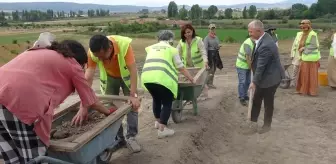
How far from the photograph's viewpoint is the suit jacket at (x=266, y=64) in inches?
237

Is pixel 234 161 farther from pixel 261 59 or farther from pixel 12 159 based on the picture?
pixel 12 159

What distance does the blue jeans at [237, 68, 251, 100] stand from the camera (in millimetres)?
8109

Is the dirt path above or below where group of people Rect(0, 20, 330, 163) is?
below

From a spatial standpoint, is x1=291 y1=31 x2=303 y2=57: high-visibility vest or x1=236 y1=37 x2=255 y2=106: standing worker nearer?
x1=236 y1=37 x2=255 y2=106: standing worker

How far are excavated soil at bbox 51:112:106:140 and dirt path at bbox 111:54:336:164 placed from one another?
3.11 ft

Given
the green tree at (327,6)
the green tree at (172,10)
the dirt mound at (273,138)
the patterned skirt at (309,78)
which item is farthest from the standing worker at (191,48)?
the green tree at (172,10)

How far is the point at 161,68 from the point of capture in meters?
5.37

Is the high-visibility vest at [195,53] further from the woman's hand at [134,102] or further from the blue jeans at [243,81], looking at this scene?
the woman's hand at [134,102]

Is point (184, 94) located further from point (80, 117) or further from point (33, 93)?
point (33, 93)

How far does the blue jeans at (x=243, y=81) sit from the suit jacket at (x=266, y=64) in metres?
1.77

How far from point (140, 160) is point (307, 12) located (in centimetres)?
5118

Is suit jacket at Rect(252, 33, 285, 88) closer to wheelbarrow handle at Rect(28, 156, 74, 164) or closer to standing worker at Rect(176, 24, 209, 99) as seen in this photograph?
standing worker at Rect(176, 24, 209, 99)

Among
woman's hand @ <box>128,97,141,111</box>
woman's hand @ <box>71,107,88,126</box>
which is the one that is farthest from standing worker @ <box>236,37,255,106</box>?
woman's hand @ <box>71,107,88,126</box>

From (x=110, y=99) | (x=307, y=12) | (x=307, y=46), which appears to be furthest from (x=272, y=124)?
(x=307, y=12)
